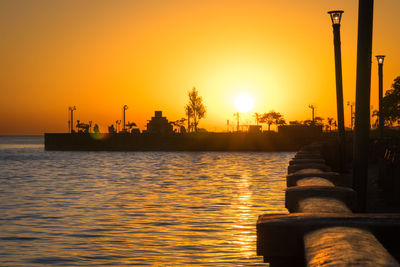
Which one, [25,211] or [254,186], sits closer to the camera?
[25,211]

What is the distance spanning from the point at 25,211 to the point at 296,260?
61.0ft

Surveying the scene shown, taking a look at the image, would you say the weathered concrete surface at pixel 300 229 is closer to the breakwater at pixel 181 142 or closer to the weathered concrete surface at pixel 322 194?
the weathered concrete surface at pixel 322 194

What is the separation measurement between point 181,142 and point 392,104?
80148 millimetres

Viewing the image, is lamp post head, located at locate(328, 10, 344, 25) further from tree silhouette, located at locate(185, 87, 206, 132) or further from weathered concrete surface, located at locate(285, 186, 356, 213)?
tree silhouette, located at locate(185, 87, 206, 132)

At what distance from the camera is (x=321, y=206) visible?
18.8ft

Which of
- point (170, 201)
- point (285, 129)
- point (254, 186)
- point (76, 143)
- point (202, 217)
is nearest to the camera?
point (202, 217)

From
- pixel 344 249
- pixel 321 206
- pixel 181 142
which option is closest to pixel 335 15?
pixel 321 206

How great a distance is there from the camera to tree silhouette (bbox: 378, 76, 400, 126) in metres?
40.7

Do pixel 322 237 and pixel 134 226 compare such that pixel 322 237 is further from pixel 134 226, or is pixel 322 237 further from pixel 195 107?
pixel 195 107

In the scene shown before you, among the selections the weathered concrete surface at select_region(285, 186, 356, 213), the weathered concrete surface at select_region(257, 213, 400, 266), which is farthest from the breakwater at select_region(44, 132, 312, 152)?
the weathered concrete surface at select_region(257, 213, 400, 266)

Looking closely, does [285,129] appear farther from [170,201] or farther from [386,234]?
[386,234]

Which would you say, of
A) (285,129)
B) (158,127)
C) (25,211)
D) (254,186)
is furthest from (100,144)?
(25,211)

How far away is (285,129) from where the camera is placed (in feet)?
381

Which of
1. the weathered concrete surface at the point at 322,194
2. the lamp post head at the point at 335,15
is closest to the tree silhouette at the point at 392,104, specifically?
the lamp post head at the point at 335,15
